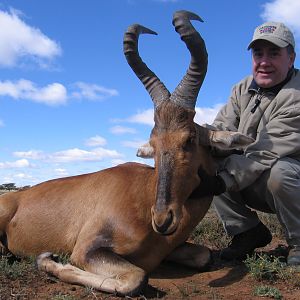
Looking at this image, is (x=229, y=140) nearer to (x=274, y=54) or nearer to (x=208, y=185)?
(x=208, y=185)

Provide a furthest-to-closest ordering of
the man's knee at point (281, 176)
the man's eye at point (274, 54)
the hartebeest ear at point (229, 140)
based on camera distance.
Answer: the man's eye at point (274, 54) → the man's knee at point (281, 176) → the hartebeest ear at point (229, 140)

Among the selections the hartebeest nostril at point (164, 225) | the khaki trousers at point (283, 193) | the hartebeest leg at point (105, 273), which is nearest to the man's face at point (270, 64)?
the khaki trousers at point (283, 193)

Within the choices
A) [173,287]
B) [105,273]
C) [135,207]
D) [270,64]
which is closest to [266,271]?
[173,287]

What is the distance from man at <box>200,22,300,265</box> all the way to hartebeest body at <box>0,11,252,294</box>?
54cm

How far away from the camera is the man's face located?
7.34 m

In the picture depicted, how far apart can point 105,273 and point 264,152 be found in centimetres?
274

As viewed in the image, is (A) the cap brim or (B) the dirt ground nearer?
(B) the dirt ground

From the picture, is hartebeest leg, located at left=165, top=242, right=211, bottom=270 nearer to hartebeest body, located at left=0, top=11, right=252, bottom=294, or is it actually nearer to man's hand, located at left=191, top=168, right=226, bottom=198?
hartebeest body, located at left=0, top=11, right=252, bottom=294

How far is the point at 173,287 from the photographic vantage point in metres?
6.03

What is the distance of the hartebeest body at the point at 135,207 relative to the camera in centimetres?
582

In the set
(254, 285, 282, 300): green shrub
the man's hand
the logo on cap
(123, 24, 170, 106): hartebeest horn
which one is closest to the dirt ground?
(254, 285, 282, 300): green shrub

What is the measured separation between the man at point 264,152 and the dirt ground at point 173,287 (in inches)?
35.3

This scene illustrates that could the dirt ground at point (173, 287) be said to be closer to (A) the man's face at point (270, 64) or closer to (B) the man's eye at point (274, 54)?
(A) the man's face at point (270, 64)

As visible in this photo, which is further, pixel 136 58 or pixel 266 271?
pixel 136 58
